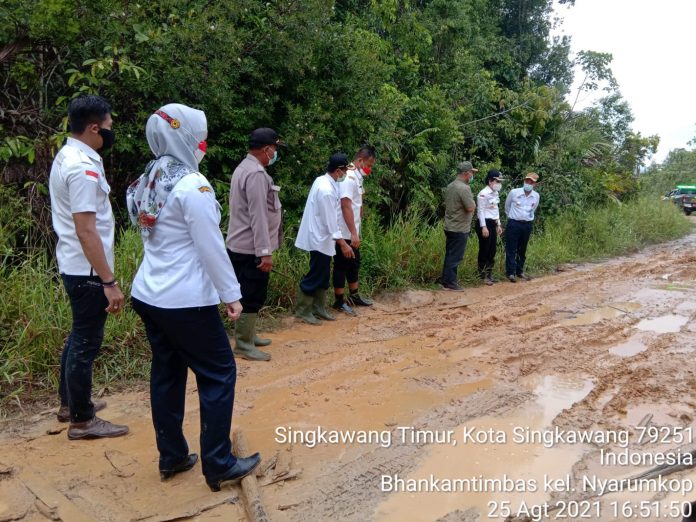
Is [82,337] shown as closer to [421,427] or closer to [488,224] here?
[421,427]

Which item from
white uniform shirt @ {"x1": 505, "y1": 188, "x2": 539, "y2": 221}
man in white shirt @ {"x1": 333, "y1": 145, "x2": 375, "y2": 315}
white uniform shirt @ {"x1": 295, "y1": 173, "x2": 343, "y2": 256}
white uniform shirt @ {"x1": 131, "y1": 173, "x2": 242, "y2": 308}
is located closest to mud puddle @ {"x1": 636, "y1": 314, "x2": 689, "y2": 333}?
white uniform shirt @ {"x1": 505, "y1": 188, "x2": 539, "y2": 221}

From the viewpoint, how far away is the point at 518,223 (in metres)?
8.73

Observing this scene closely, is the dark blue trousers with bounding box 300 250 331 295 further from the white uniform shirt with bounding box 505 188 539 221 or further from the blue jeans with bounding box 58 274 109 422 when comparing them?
the white uniform shirt with bounding box 505 188 539 221

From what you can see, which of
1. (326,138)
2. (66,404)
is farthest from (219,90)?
(66,404)

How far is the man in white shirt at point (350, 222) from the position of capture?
617cm

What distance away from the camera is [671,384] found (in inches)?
167

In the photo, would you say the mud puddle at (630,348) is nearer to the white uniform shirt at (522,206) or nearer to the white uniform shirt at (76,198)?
the white uniform shirt at (522,206)

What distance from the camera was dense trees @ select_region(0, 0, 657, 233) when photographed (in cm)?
552

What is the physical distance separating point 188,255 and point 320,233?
3.18 meters

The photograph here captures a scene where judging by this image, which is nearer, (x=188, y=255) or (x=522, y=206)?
(x=188, y=255)

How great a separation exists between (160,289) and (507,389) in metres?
2.71

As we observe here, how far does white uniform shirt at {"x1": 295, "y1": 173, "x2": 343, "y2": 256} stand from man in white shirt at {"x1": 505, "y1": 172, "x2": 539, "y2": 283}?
3.87m

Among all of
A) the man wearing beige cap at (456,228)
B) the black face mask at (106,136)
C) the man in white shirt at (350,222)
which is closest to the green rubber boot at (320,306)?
the man in white shirt at (350,222)

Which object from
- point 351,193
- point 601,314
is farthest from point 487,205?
point 351,193
